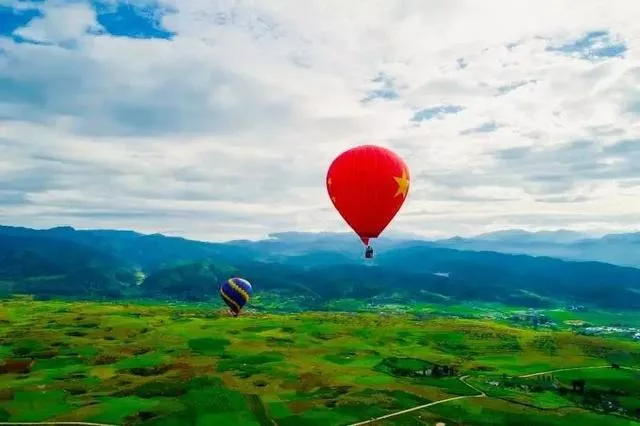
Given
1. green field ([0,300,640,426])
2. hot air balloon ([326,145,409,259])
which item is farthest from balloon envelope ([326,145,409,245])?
green field ([0,300,640,426])

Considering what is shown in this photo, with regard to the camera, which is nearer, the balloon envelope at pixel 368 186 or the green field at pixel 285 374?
the balloon envelope at pixel 368 186

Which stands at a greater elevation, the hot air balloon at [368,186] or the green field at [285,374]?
the hot air balloon at [368,186]

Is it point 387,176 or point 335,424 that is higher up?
point 387,176

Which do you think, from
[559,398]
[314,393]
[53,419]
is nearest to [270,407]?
[314,393]

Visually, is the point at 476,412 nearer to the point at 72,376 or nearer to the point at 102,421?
the point at 102,421

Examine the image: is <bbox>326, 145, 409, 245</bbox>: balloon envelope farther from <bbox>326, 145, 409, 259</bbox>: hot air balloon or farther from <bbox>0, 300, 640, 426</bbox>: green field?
<bbox>0, 300, 640, 426</bbox>: green field

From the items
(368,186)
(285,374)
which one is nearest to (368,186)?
(368,186)

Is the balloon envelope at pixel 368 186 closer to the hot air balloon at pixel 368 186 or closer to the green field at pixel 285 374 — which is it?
the hot air balloon at pixel 368 186

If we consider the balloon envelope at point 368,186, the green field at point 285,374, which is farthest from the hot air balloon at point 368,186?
the green field at point 285,374
